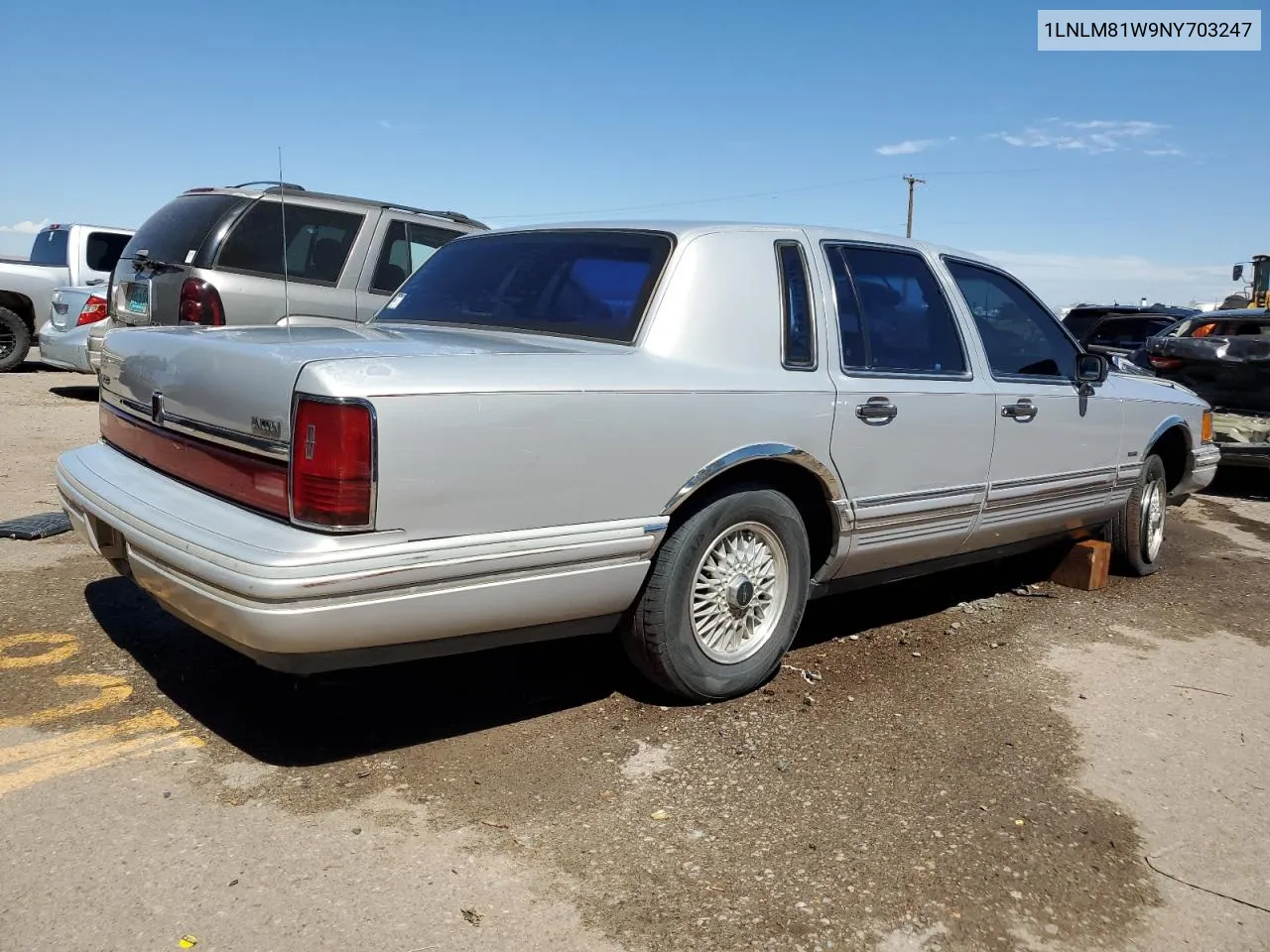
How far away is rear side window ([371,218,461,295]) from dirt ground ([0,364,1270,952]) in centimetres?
353

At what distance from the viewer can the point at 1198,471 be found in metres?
6.28

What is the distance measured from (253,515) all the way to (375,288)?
4989 millimetres

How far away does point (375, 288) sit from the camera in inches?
302

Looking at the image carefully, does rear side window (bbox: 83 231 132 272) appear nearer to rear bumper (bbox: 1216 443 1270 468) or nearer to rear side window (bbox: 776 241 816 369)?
rear side window (bbox: 776 241 816 369)

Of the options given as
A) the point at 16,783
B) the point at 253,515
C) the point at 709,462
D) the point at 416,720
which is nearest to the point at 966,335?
the point at 709,462

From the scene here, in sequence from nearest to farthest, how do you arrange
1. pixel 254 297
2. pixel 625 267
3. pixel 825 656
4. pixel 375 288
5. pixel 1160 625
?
pixel 625 267, pixel 825 656, pixel 1160 625, pixel 254 297, pixel 375 288

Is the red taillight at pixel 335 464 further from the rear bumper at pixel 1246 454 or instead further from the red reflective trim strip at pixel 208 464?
the rear bumper at pixel 1246 454

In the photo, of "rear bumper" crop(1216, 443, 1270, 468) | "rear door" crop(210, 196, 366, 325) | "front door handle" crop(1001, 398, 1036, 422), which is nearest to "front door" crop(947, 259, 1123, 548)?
"front door handle" crop(1001, 398, 1036, 422)

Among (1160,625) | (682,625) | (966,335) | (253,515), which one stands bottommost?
(1160,625)

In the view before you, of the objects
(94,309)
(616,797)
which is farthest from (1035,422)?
(94,309)

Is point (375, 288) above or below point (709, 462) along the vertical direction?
above

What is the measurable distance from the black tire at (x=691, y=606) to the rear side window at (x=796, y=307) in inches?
19.1

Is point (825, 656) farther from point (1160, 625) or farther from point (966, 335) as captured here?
point (1160, 625)

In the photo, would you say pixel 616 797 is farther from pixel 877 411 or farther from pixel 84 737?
pixel 877 411
